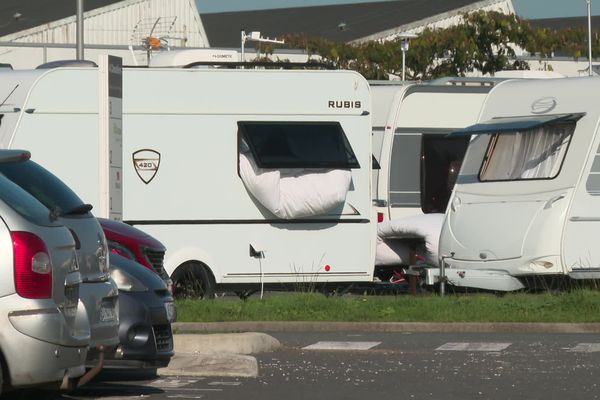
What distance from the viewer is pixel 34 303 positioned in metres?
9.48

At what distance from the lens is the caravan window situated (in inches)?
831

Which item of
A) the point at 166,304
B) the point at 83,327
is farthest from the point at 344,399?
the point at 83,327

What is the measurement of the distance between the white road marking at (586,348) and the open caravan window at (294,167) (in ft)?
17.9

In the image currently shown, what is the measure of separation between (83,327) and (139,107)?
35.7 ft

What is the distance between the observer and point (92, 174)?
20375 mm

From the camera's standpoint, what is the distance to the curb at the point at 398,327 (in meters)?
18.1

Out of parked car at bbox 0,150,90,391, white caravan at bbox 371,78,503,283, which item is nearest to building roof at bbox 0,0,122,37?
white caravan at bbox 371,78,503,283

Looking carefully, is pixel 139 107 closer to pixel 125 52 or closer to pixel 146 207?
pixel 146 207

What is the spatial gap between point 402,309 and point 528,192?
306 cm

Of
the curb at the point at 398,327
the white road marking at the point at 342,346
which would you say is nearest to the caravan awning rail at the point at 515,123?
the curb at the point at 398,327

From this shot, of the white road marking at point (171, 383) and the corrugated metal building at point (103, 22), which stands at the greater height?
the corrugated metal building at point (103, 22)

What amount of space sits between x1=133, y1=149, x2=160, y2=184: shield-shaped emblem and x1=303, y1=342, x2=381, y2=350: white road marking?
16.1 feet

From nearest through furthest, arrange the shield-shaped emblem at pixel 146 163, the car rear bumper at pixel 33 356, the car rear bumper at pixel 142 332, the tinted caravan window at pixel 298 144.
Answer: the car rear bumper at pixel 33 356
the car rear bumper at pixel 142 332
the shield-shaped emblem at pixel 146 163
the tinted caravan window at pixel 298 144

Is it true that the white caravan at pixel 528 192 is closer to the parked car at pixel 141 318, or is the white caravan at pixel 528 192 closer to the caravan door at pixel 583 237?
the caravan door at pixel 583 237
